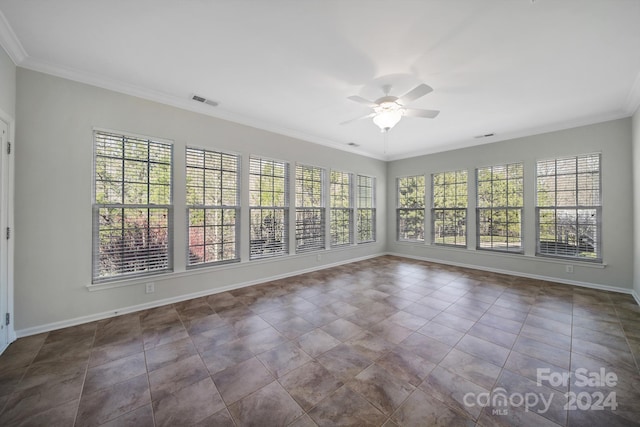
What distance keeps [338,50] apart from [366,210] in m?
4.79

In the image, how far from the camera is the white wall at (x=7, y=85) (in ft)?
7.52

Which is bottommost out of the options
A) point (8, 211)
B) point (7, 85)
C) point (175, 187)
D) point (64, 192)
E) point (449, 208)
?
point (8, 211)

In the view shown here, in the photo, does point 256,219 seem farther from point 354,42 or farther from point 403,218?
point 403,218

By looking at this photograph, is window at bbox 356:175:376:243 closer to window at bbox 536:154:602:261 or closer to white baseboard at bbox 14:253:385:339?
white baseboard at bbox 14:253:385:339

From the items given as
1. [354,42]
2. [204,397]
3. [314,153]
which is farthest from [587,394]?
[314,153]

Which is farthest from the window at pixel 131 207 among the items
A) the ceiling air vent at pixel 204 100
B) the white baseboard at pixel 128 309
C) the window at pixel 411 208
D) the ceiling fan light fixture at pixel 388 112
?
the window at pixel 411 208

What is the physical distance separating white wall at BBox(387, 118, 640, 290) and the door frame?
7.20 m

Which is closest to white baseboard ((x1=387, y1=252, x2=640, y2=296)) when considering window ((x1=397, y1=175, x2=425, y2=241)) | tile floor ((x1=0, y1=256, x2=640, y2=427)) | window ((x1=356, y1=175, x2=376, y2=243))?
tile floor ((x1=0, y1=256, x2=640, y2=427))

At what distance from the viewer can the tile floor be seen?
1628 millimetres

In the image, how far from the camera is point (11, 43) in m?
2.30

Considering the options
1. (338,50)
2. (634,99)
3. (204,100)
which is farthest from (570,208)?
(204,100)

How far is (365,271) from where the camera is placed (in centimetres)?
530

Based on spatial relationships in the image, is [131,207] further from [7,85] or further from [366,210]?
[366,210]

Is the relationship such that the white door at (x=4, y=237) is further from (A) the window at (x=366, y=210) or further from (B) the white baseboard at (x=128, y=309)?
(A) the window at (x=366, y=210)
